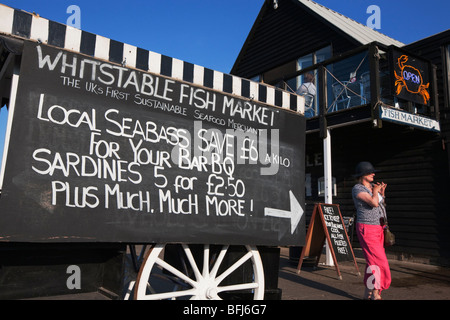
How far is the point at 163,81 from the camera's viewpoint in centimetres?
320

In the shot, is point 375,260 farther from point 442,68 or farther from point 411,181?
point 442,68

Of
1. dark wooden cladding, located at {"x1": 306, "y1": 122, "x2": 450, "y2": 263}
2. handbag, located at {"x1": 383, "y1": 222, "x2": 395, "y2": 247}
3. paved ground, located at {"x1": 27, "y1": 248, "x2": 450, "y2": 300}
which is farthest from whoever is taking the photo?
dark wooden cladding, located at {"x1": 306, "y1": 122, "x2": 450, "y2": 263}

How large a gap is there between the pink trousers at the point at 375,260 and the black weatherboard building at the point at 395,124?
383 cm

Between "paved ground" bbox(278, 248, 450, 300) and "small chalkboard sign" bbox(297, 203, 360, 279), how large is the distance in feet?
1.22

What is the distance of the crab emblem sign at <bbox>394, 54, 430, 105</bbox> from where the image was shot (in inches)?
317

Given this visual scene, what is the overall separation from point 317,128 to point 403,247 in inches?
149

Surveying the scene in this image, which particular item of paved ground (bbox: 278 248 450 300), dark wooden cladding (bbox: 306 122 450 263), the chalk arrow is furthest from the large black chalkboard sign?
dark wooden cladding (bbox: 306 122 450 263)

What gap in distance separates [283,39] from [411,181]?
7417 mm

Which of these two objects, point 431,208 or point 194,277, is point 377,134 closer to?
point 431,208

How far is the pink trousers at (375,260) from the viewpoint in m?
4.30

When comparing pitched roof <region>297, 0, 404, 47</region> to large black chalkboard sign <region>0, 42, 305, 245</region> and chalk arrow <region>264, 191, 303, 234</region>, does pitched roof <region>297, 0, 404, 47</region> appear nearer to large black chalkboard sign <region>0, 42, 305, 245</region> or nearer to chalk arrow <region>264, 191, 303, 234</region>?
chalk arrow <region>264, 191, 303, 234</region>

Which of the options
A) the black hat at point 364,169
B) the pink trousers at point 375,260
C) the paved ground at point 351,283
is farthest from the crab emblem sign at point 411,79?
the pink trousers at point 375,260

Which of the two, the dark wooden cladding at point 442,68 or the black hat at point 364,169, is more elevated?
the dark wooden cladding at point 442,68

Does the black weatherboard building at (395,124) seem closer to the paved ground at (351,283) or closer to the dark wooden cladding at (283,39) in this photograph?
the dark wooden cladding at (283,39)
